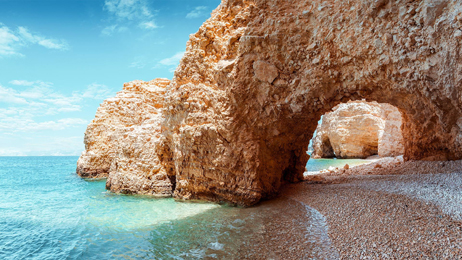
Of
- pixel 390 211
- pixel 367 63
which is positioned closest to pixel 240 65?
pixel 367 63

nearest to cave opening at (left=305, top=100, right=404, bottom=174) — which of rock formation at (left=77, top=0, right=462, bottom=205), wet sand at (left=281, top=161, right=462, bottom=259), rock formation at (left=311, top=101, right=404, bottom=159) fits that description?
rock formation at (left=311, top=101, right=404, bottom=159)

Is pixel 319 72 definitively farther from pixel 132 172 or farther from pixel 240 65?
pixel 132 172

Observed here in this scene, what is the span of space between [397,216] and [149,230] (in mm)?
7627

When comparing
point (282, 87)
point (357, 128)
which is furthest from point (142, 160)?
point (357, 128)

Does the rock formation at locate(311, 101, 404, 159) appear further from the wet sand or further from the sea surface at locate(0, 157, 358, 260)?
the sea surface at locate(0, 157, 358, 260)

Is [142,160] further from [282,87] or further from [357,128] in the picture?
[357,128]

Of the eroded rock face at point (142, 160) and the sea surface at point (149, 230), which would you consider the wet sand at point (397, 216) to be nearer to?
the sea surface at point (149, 230)

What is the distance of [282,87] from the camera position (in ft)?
29.9

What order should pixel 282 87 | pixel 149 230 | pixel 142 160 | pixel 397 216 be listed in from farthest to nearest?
pixel 142 160 < pixel 282 87 < pixel 149 230 < pixel 397 216

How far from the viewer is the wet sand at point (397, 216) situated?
4.57 m

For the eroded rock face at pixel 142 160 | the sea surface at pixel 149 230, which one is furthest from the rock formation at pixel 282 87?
the sea surface at pixel 149 230

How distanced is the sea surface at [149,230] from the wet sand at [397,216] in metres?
0.54

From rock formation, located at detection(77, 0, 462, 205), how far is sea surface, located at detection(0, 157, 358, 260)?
1.68 metres

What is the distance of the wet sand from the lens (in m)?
4.57
